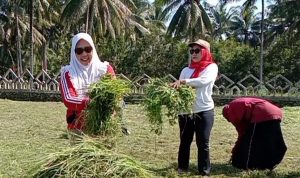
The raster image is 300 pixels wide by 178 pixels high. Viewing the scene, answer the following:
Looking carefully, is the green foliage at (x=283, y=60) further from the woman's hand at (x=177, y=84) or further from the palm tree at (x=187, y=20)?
the woman's hand at (x=177, y=84)

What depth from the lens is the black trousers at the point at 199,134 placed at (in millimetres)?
5559

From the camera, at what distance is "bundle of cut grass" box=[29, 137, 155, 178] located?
2959 millimetres

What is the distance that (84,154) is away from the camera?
9.95 ft

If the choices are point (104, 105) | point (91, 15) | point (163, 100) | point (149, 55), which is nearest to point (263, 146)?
point (163, 100)

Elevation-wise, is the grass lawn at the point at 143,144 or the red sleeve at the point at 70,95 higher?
the red sleeve at the point at 70,95


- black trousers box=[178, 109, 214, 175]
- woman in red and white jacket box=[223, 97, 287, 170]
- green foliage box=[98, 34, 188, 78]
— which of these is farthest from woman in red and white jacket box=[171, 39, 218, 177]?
green foliage box=[98, 34, 188, 78]

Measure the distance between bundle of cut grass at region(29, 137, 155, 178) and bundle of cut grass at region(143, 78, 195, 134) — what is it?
1.63 metres

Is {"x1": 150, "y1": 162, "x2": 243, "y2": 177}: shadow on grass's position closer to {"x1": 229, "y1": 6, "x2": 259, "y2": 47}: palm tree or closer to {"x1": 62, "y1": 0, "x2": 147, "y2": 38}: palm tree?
{"x1": 62, "y1": 0, "x2": 147, "y2": 38}: palm tree

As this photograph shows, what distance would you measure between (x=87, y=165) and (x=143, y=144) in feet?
17.3

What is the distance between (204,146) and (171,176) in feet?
1.74

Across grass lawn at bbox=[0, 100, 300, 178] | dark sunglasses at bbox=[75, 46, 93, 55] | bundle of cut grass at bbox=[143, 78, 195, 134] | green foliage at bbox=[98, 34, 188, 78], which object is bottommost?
grass lawn at bbox=[0, 100, 300, 178]

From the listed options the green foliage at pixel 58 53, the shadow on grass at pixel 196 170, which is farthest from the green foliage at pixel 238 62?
the shadow on grass at pixel 196 170

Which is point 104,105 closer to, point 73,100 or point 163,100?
point 73,100

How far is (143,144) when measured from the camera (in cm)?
823
